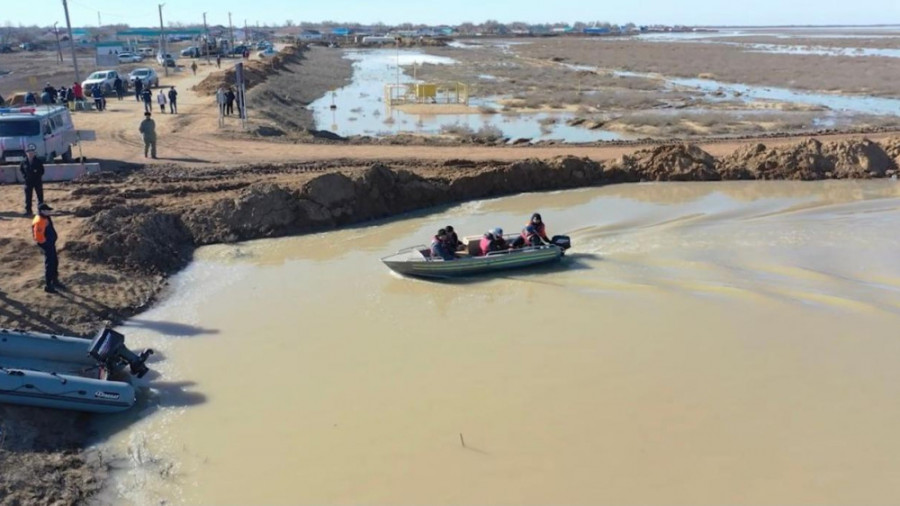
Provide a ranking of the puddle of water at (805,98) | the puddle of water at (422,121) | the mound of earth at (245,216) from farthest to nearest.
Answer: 1. the puddle of water at (805,98)
2. the puddle of water at (422,121)
3. the mound of earth at (245,216)

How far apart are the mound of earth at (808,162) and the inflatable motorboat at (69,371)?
19997 mm

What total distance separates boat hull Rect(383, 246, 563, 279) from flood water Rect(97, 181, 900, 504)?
11.0 inches

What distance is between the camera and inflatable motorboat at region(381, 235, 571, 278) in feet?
52.3

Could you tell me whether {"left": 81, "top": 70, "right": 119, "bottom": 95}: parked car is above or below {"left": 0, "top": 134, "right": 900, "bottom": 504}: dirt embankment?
above

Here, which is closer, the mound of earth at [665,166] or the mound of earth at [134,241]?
the mound of earth at [134,241]

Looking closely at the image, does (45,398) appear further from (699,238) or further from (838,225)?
(838,225)

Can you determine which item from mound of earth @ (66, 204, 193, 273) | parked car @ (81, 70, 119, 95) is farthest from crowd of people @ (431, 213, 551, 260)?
parked car @ (81, 70, 119, 95)

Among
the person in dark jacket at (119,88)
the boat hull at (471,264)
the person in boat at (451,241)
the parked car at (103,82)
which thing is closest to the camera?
the boat hull at (471,264)

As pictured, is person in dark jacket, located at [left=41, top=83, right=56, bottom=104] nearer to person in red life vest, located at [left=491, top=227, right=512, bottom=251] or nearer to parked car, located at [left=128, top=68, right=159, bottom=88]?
parked car, located at [left=128, top=68, right=159, bottom=88]

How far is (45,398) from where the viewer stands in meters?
10.2

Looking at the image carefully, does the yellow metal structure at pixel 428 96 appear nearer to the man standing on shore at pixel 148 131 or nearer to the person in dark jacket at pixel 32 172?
the man standing on shore at pixel 148 131

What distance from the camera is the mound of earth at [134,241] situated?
15789 millimetres

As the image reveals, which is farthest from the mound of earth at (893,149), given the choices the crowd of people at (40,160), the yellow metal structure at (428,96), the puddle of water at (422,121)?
the crowd of people at (40,160)

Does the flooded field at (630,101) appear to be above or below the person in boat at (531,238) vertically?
below
